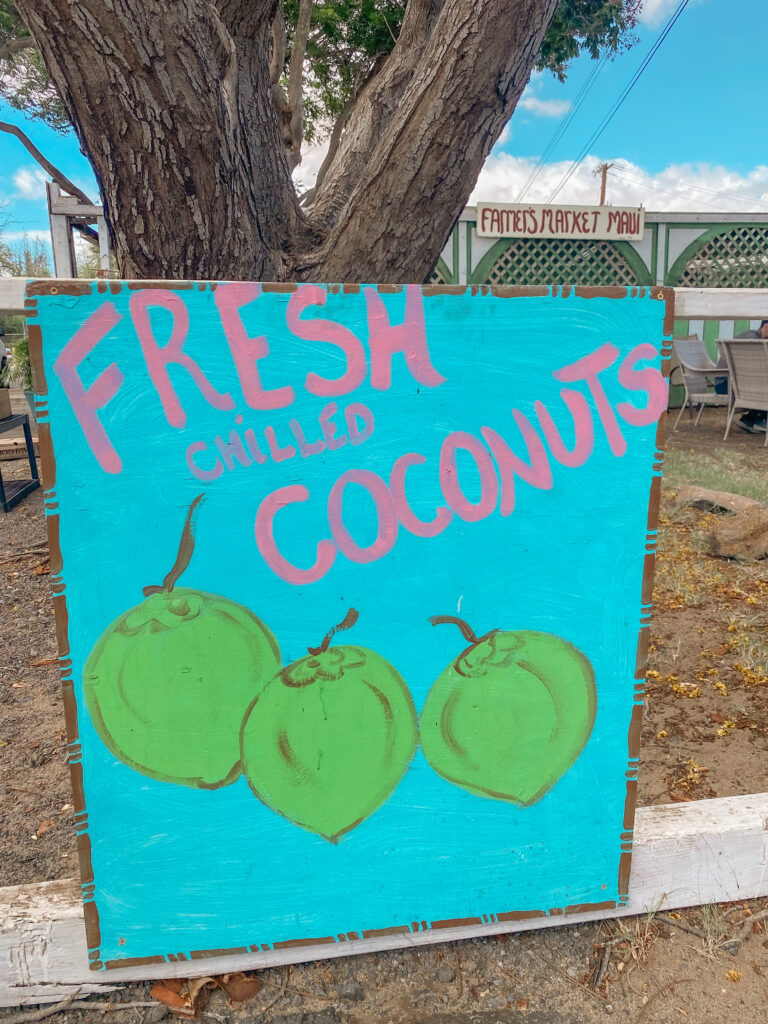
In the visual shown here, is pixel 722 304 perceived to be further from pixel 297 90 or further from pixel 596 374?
pixel 297 90

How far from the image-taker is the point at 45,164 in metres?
8.61

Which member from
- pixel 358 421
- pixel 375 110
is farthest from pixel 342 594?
pixel 375 110

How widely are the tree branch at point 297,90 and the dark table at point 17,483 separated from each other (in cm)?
288

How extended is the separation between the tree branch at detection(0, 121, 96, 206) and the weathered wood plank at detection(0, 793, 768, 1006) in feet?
28.9

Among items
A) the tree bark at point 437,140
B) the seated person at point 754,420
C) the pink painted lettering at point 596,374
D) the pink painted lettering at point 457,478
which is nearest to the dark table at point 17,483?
the tree bark at point 437,140

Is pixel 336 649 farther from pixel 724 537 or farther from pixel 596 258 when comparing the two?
pixel 596 258

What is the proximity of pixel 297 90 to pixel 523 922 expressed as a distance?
4.76 metres

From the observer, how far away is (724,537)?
383 cm

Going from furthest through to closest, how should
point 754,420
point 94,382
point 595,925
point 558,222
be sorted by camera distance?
point 558,222
point 754,420
point 595,925
point 94,382

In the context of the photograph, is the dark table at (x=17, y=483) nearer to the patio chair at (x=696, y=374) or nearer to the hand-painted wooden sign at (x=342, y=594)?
the hand-painted wooden sign at (x=342, y=594)

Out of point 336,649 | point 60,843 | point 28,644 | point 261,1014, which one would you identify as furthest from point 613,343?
point 28,644

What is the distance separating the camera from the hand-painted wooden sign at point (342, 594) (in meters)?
1.09

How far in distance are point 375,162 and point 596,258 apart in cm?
851

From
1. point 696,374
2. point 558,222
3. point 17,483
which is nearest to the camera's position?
point 17,483
